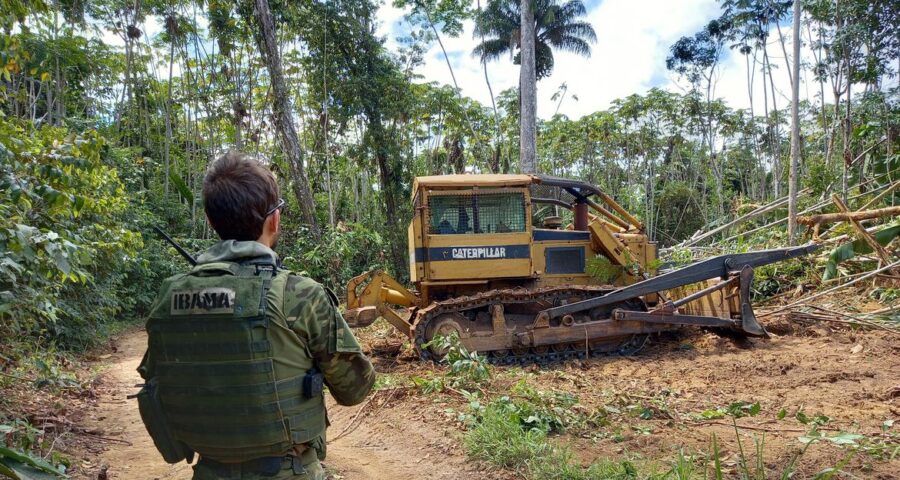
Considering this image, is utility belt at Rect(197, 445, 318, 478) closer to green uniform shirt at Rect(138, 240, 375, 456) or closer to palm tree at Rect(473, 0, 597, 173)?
green uniform shirt at Rect(138, 240, 375, 456)

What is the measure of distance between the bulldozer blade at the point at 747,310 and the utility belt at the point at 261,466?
23.1 feet

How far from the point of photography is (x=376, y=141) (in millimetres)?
17266

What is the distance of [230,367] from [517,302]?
6023 millimetres

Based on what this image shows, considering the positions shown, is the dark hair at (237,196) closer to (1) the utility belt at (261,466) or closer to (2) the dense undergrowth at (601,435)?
(1) the utility belt at (261,466)

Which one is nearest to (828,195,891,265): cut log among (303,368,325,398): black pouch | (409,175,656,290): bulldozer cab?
(409,175,656,290): bulldozer cab

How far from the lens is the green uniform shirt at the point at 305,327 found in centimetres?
160

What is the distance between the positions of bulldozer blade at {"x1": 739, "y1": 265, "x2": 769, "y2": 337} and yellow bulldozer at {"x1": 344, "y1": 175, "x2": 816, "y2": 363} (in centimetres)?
1

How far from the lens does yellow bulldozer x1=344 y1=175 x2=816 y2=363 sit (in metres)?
7.31

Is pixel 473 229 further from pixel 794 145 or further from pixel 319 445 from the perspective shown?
pixel 794 145

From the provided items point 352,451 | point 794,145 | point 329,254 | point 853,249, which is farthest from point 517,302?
point 329,254

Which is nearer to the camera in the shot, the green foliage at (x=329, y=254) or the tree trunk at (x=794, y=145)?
the tree trunk at (x=794, y=145)

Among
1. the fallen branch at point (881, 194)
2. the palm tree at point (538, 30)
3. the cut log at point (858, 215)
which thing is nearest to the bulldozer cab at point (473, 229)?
the cut log at point (858, 215)

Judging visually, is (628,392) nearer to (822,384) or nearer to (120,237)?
(822,384)

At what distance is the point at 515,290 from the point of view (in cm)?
739
